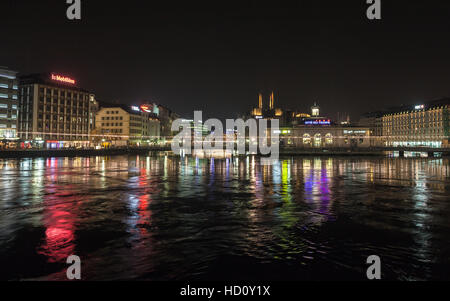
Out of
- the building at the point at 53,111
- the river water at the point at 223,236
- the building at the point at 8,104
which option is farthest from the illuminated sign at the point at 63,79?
the river water at the point at 223,236

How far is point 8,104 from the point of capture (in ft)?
409

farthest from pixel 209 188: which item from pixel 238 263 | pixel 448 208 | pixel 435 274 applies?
pixel 435 274

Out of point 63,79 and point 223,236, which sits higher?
point 63,79

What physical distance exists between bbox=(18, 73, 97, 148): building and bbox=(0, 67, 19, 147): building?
648cm

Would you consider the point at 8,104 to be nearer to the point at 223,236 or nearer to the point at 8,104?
the point at 8,104

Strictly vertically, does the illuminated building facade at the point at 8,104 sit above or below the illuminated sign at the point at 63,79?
below

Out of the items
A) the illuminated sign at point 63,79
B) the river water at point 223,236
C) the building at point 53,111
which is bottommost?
the river water at point 223,236

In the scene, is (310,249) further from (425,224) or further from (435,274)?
(425,224)

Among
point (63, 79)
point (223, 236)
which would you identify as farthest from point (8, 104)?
point (223, 236)

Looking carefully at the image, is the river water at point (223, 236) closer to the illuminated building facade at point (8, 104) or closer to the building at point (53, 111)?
the illuminated building facade at point (8, 104)

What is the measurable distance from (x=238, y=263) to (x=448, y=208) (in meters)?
15.9

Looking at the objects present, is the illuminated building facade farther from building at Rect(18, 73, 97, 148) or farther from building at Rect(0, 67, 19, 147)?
building at Rect(18, 73, 97, 148)

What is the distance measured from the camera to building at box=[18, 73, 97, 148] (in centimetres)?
13462

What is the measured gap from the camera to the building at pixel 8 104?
122625mm
